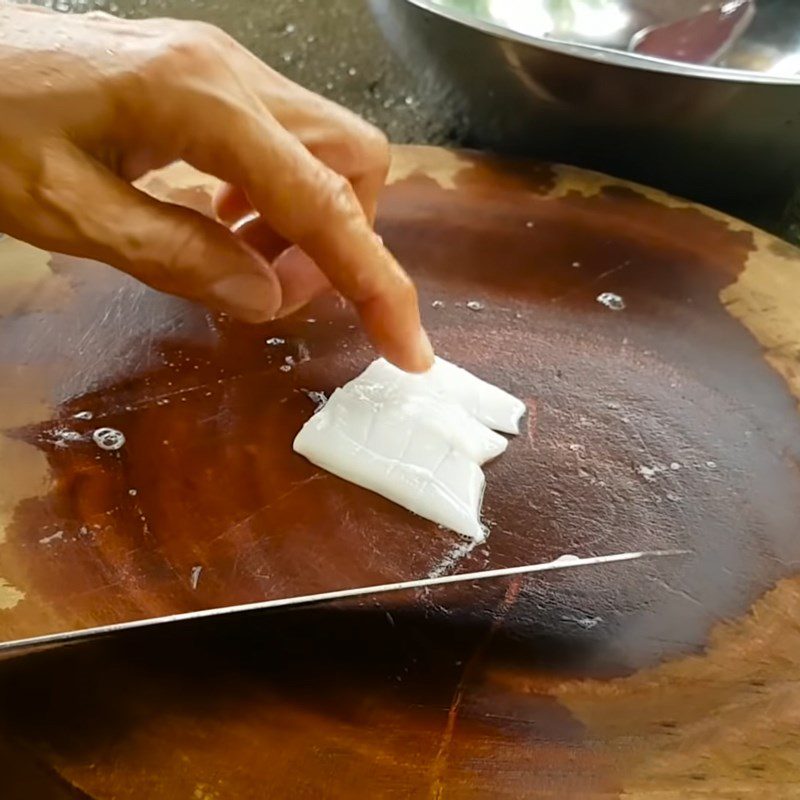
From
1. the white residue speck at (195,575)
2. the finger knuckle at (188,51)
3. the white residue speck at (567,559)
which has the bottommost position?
the white residue speck at (195,575)

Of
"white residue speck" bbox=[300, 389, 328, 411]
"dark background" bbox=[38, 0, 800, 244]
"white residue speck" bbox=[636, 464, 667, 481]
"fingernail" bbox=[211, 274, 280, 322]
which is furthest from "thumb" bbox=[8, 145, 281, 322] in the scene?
"dark background" bbox=[38, 0, 800, 244]

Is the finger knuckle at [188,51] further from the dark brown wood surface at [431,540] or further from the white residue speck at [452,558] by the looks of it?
the white residue speck at [452,558]

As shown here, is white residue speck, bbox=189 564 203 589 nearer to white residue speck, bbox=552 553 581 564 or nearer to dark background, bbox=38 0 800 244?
white residue speck, bbox=552 553 581 564

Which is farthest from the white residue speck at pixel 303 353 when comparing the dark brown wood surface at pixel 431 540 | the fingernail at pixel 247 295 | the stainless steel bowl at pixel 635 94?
the stainless steel bowl at pixel 635 94

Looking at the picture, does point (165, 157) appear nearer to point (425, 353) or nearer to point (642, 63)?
point (425, 353)

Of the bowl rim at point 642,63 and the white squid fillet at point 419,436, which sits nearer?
the white squid fillet at point 419,436

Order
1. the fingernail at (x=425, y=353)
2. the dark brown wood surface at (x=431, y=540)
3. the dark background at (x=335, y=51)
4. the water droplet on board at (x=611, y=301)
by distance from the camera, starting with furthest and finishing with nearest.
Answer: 1. the dark background at (x=335, y=51)
2. the water droplet on board at (x=611, y=301)
3. the fingernail at (x=425, y=353)
4. the dark brown wood surface at (x=431, y=540)
